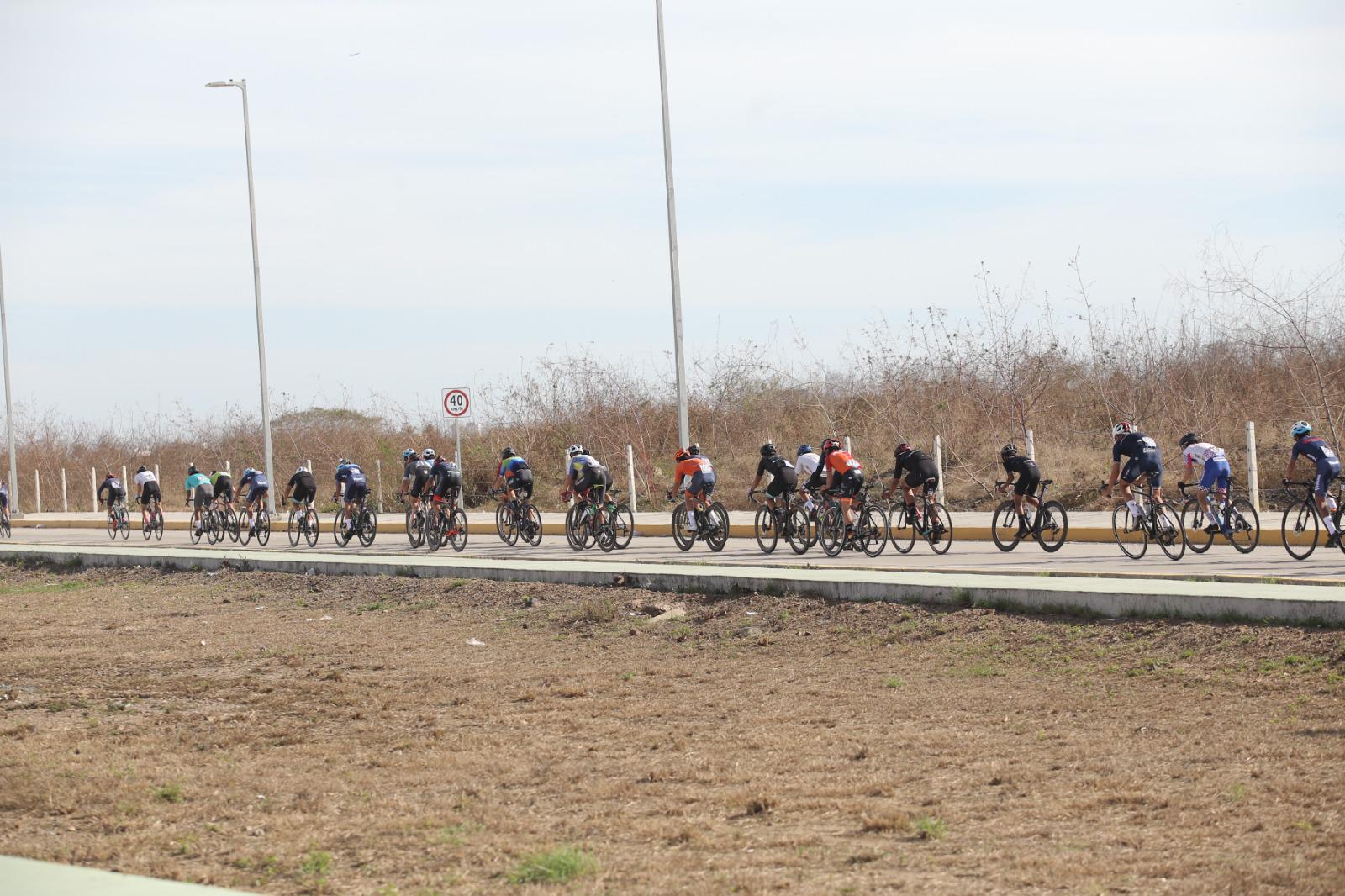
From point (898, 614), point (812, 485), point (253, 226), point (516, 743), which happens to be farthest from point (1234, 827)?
point (253, 226)

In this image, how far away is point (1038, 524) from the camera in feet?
59.4

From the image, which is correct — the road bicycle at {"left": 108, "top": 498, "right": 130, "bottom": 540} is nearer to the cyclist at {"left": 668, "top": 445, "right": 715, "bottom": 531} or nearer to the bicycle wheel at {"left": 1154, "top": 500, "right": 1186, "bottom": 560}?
the cyclist at {"left": 668, "top": 445, "right": 715, "bottom": 531}

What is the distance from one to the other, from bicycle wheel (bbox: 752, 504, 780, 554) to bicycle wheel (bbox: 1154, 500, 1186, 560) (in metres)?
5.49

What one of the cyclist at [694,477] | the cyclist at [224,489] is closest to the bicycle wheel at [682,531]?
the cyclist at [694,477]

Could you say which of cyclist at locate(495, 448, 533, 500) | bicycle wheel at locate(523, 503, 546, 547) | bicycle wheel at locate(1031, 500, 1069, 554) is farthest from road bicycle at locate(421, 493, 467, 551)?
bicycle wheel at locate(1031, 500, 1069, 554)

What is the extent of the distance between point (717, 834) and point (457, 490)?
63.3 feet

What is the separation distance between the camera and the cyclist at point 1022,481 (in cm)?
1772

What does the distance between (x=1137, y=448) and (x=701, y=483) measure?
21.5ft

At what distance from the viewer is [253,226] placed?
1490 inches

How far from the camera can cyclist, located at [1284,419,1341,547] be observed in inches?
602

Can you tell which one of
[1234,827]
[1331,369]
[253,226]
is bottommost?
[1234,827]

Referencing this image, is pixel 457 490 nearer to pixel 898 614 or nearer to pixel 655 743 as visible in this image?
pixel 898 614

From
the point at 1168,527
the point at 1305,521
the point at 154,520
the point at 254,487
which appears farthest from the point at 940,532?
the point at 154,520

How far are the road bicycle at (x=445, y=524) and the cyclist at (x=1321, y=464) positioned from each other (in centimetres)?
1348
